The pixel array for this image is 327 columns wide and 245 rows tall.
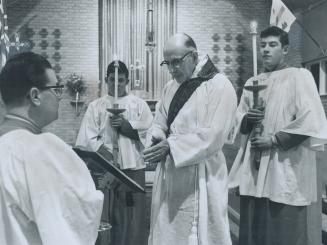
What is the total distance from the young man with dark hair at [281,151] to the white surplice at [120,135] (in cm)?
129

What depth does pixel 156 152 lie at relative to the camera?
2.85 metres

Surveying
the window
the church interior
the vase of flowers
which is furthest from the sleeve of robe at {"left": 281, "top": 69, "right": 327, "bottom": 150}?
the vase of flowers

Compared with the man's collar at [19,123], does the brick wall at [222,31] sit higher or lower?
higher

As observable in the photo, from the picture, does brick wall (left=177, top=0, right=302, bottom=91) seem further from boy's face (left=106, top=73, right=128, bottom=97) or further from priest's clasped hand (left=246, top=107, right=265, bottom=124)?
priest's clasped hand (left=246, top=107, right=265, bottom=124)

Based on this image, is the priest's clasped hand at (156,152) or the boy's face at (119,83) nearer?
the priest's clasped hand at (156,152)

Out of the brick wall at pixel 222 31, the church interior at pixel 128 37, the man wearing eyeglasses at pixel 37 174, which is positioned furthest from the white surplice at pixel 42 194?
the brick wall at pixel 222 31

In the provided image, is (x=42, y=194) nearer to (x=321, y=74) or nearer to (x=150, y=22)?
(x=321, y=74)

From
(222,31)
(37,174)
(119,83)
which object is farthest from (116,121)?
(222,31)

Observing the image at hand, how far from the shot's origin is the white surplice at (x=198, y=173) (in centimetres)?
283

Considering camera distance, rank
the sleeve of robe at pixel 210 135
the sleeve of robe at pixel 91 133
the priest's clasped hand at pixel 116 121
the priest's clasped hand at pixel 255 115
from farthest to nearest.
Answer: the sleeve of robe at pixel 91 133, the priest's clasped hand at pixel 116 121, the priest's clasped hand at pixel 255 115, the sleeve of robe at pixel 210 135

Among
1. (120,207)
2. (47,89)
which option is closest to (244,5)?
(120,207)

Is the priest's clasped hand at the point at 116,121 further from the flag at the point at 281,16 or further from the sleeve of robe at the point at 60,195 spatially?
the sleeve of robe at the point at 60,195

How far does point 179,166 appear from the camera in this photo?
283cm

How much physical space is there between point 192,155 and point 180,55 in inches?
25.1
